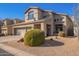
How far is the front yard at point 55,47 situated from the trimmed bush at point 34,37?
0.41 meters

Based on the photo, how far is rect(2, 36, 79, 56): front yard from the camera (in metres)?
13.7

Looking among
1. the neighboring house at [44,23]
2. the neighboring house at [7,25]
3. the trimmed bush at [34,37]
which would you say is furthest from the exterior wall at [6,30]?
the trimmed bush at [34,37]

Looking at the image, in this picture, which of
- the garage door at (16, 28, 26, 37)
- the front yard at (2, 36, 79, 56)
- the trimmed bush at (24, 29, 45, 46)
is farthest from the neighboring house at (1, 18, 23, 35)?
the trimmed bush at (24, 29, 45, 46)

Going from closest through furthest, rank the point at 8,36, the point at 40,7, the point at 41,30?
the point at 40,7 < the point at 41,30 < the point at 8,36

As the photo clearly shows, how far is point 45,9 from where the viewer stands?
51.1ft

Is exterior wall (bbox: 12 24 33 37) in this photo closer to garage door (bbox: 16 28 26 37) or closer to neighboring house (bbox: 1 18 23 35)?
garage door (bbox: 16 28 26 37)

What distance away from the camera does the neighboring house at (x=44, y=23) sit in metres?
15.9

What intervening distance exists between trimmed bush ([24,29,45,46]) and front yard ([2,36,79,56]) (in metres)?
0.41

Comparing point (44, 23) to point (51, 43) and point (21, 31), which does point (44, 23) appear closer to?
point (51, 43)

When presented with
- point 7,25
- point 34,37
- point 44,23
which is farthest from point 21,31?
point 44,23

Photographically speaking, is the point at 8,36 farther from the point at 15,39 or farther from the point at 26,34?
the point at 26,34

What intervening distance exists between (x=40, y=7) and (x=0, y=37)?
168 inches

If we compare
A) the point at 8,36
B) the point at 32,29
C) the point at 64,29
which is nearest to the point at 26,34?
the point at 32,29

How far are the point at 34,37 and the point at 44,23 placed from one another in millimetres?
1449
